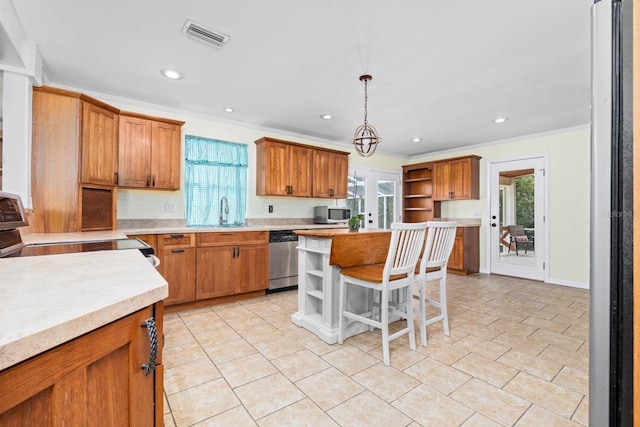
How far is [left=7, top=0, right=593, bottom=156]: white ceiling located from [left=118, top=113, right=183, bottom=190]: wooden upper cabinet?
13.1 inches

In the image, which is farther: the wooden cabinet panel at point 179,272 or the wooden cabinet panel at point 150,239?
the wooden cabinet panel at point 179,272

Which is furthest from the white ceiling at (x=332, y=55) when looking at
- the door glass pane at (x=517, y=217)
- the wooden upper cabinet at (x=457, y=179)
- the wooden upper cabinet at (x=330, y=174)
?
the wooden upper cabinet at (x=457, y=179)

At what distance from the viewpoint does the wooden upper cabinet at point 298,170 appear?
430 centimetres

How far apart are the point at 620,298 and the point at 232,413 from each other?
69.8 inches

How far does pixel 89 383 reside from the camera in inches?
23.7

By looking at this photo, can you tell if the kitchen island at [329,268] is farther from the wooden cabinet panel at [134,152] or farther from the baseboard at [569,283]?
the baseboard at [569,283]

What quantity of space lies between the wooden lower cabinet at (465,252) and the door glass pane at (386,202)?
146 cm

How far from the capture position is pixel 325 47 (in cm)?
240

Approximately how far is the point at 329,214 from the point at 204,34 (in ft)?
10.6

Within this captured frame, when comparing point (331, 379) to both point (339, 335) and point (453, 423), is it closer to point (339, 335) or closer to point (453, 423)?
point (339, 335)

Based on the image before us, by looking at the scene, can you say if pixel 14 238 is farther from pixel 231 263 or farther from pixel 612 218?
pixel 612 218

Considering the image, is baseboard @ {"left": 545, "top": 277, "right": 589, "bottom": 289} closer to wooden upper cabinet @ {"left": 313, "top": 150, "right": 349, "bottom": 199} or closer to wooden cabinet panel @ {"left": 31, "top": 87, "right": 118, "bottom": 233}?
wooden upper cabinet @ {"left": 313, "top": 150, "right": 349, "bottom": 199}

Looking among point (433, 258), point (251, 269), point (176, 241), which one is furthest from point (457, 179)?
point (176, 241)

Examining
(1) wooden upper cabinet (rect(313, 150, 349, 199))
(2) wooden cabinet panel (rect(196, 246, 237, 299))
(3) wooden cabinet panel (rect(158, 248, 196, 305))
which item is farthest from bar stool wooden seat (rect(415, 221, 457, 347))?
(1) wooden upper cabinet (rect(313, 150, 349, 199))
